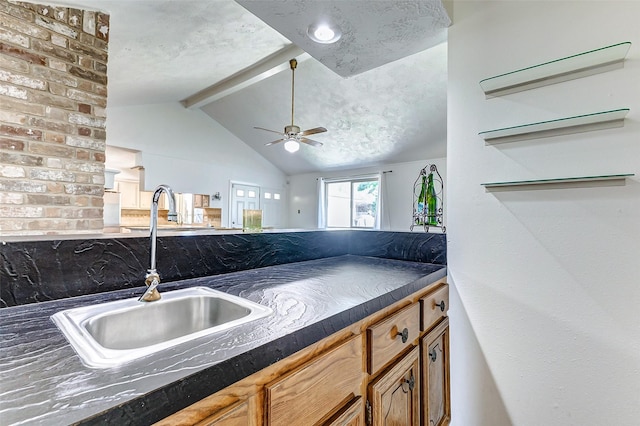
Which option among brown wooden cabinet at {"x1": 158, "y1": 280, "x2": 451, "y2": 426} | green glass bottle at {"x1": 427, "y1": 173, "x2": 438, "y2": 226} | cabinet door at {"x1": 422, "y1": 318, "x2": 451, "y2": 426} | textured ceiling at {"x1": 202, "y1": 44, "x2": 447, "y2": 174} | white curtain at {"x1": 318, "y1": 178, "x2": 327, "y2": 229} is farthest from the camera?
white curtain at {"x1": 318, "y1": 178, "x2": 327, "y2": 229}

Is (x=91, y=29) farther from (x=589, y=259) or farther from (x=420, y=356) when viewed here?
(x=589, y=259)

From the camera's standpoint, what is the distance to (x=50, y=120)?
4.73 feet

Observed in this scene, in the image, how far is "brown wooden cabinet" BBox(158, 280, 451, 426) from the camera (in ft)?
1.84

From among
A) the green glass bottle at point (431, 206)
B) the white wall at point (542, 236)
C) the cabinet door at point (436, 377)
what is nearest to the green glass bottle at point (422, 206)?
the green glass bottle at point (431, 206)

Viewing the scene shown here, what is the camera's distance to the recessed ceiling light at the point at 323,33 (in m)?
1.35

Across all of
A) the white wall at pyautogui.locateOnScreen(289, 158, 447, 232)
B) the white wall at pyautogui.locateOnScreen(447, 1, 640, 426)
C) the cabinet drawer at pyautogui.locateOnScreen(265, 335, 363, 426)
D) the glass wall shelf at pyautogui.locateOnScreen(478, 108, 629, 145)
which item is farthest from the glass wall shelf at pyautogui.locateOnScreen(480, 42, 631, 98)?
the white wall at pyautogui.locateOnScreen(289, 158, 447, 232)

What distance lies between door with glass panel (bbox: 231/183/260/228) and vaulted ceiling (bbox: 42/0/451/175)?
3.00ft

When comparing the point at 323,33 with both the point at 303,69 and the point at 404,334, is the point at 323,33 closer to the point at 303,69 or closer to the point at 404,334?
the point at 404,334

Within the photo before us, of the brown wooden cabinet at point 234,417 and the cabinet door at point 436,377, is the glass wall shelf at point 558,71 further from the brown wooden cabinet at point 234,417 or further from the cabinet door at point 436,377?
the brown wooden cabinet at point 234,417

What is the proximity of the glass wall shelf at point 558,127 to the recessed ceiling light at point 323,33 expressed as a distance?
2.67ft

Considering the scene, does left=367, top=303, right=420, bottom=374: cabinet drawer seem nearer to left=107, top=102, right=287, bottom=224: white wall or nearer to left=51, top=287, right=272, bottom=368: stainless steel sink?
left=51, top=287, right=272, bottom=368: stainless steel sink

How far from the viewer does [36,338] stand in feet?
2.02

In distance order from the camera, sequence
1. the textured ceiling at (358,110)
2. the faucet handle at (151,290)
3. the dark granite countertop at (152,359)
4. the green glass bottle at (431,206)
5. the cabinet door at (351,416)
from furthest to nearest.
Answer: the textured ceiling at (358,110)
the green glass bottle at (431,206)
the faucet handle at (151,290)
the cabinet door at (351,416)
the dark granite countertop at (152,359)

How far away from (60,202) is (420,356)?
1810 millimetres
